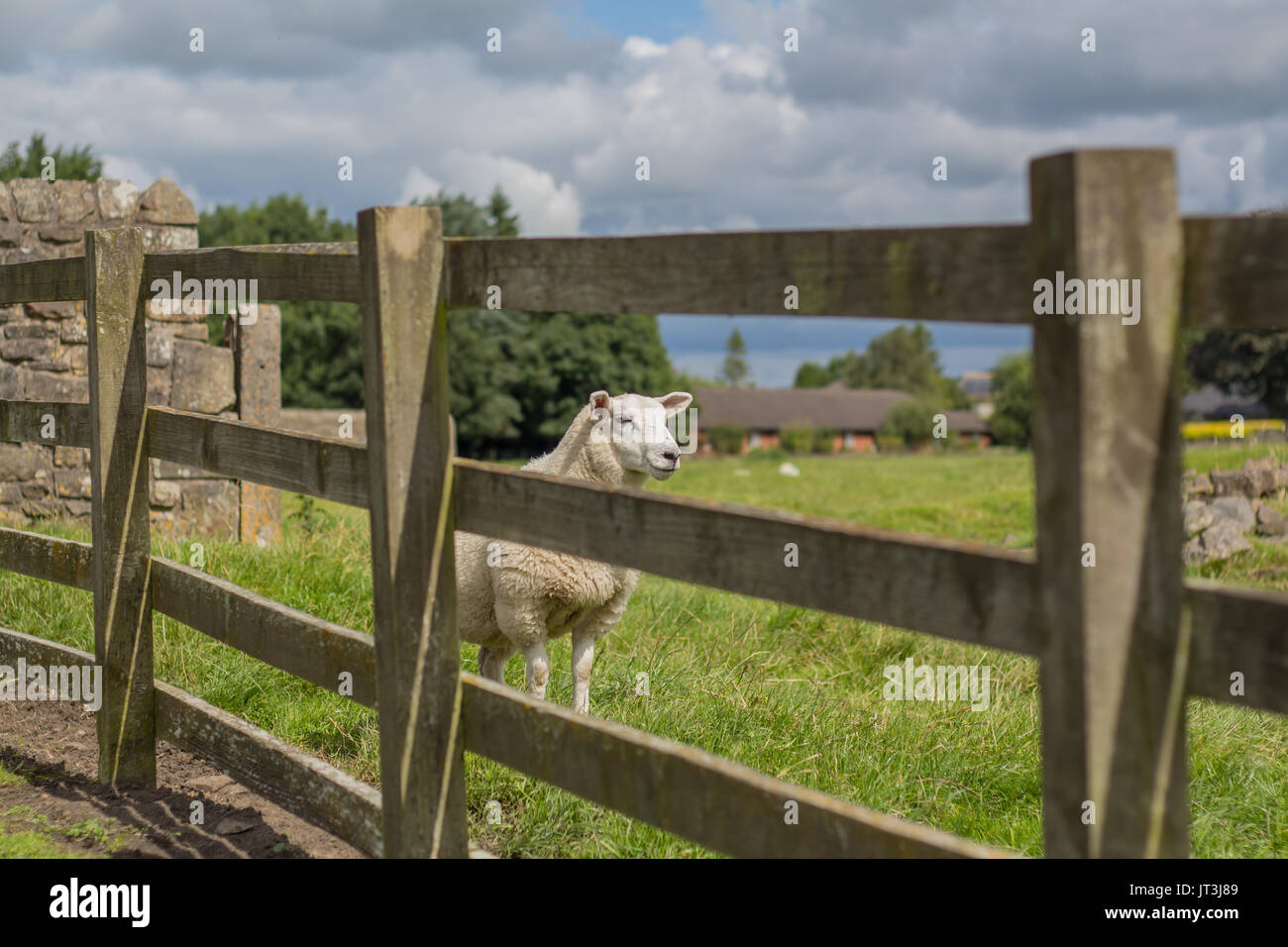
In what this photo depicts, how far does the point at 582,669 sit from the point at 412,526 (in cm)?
244

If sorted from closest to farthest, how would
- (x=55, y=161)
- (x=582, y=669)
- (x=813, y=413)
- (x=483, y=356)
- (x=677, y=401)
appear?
(x=582, y=669) < (x=677, y=401) < (x=55, y=161) < (x=483, y=356) < (x=813, y=413)

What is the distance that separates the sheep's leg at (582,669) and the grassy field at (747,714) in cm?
12

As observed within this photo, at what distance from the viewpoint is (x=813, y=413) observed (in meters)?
97.0

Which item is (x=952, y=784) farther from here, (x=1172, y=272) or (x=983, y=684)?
(x=1172, y=272)

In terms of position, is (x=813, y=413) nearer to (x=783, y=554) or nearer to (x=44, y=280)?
(x=44, y=280)

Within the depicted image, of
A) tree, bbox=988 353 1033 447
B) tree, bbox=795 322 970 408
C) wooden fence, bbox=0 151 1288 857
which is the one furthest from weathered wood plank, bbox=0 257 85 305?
tree, bbox=795 322 970 408

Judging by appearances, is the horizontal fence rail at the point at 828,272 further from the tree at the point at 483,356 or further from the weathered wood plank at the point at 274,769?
the tree at the point at 483,356

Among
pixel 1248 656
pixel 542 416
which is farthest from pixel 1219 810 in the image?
pixel 542 416

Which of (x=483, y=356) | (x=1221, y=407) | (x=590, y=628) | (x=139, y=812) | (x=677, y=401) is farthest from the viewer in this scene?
(x=1221, y=407)

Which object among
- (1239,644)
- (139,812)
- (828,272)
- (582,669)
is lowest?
(139,812)

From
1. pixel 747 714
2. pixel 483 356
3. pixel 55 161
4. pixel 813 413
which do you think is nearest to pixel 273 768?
pixel 747 714
